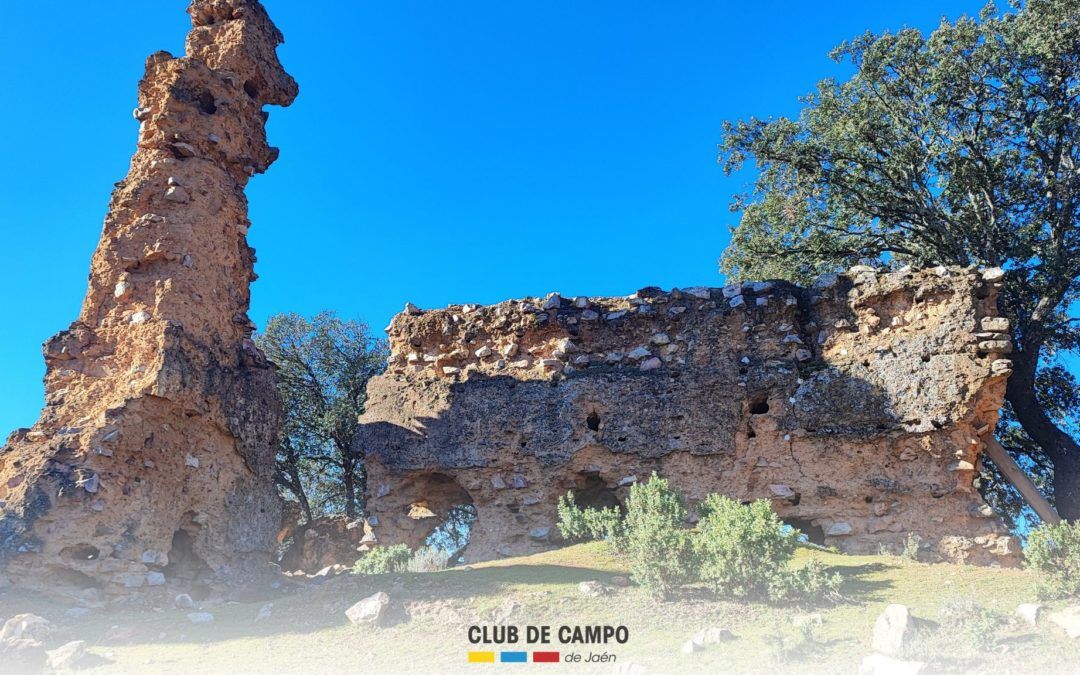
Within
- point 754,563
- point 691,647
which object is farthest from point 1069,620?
point 691,647

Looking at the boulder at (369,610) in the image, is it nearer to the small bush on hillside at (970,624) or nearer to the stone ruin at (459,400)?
the stone ruin at (459,400)

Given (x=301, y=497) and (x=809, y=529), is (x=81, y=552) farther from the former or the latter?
(x=301, y=497)

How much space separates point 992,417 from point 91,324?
12.1 metres

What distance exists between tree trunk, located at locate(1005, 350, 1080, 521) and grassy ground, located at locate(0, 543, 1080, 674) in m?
6.07

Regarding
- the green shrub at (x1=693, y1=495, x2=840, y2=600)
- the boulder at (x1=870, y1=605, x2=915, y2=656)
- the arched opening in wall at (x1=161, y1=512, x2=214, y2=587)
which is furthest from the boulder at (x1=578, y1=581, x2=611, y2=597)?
the arched opening in wall at (x1=161, y1=512, x2=214, y2=587)

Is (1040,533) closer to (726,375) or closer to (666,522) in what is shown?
(666,522)

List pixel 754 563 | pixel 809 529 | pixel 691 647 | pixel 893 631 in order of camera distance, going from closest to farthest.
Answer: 1. pixel 893 631
2. pixel 691 647
3. pixel 754 563
4. pixel 809 529

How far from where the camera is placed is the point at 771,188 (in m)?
17.3

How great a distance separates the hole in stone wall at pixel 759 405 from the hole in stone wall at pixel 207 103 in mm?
9162

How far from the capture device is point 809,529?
11164 mm

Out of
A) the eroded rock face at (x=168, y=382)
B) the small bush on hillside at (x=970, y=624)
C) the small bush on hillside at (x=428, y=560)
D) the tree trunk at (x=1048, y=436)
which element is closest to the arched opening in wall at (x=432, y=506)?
the small bush on hillside at (x=428, y=560)

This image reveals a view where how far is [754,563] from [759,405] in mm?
4619

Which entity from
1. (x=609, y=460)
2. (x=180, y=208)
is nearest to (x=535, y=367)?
(x=609, y=460)

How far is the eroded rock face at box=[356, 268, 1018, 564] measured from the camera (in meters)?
10.6
